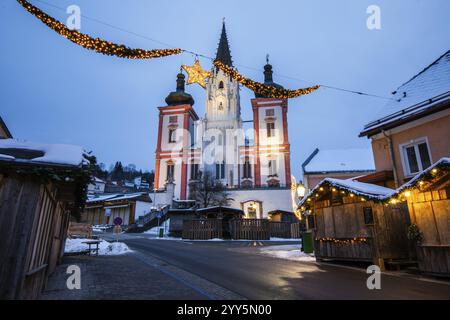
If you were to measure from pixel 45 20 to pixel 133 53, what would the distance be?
209cm

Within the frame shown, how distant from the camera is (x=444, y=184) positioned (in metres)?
8.27

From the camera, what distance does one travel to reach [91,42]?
7.14 meters

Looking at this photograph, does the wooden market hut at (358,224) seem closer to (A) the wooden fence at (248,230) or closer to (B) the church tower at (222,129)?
(A) the wooden fence at (248,230)

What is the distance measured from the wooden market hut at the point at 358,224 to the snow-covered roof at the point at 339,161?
26.4 metres

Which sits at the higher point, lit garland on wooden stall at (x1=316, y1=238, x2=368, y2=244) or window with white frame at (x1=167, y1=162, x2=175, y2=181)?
window with white frame at (x1=167, y1=162, x2=175, y2=181)

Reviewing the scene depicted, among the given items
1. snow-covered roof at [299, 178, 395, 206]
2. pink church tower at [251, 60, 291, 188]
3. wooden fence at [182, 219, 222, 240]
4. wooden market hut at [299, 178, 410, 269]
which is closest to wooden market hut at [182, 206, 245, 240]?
wooden fence at [182, 219, 222, 240]

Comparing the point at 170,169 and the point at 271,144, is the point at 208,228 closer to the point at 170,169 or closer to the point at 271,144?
the point at 271,144

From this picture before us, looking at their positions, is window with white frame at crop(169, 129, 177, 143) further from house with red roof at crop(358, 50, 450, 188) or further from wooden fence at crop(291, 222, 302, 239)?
house with red roof at crop(358, 50, 450, 188)

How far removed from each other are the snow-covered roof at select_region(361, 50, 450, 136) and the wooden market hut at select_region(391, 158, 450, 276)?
4695mm

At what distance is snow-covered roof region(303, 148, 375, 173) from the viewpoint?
1496 inches

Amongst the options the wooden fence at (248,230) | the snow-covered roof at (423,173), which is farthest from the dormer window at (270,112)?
the snow-covered roof at (423,173)

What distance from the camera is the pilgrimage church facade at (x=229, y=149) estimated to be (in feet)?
140
